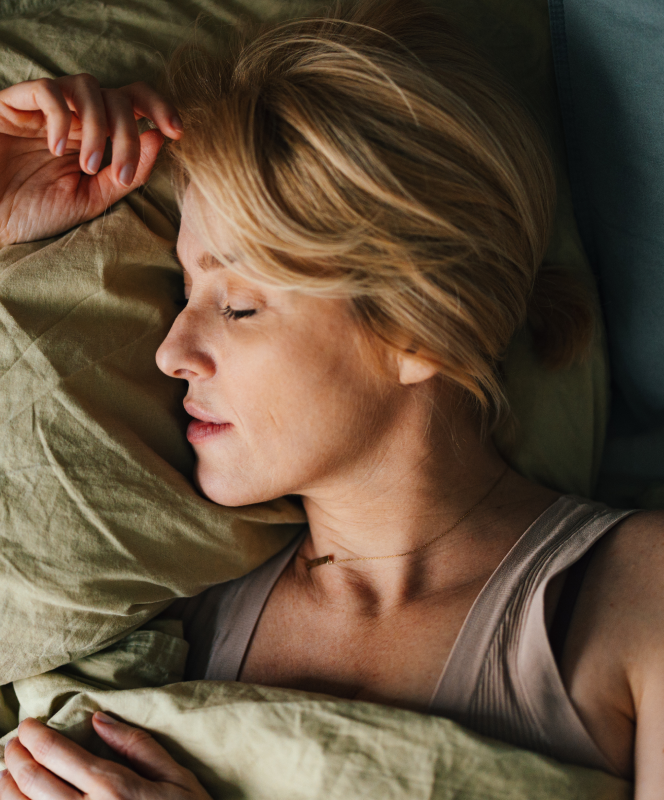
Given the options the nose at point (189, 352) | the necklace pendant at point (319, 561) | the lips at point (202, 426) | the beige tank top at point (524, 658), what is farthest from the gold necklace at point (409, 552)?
the nose at point (189, 352)

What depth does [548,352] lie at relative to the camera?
1303mm

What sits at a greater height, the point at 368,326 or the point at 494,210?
the point at 494,210

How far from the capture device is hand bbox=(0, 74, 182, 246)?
3.23 feet

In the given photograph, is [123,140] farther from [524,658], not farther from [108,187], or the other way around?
A: [524,658]

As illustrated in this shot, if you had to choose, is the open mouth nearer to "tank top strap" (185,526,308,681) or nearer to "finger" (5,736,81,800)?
"tank top strap" (185,526,308,681)

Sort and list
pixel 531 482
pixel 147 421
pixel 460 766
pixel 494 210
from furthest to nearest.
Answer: pixel 531 482 → pixel 147 421 → pixel 494 210 → pixel 460 766

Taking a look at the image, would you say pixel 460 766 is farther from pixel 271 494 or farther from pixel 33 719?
pixel 33 719

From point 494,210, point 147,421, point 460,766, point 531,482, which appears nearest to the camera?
point 460,766

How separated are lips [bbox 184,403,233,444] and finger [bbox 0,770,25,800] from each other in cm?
58

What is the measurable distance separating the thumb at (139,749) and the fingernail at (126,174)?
0.81 meters

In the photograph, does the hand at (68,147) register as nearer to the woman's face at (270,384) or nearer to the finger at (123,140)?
the finger at (123,140)

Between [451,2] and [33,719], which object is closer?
[33,719]

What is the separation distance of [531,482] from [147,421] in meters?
0.70

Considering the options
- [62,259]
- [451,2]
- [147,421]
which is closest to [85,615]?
[147,421]
